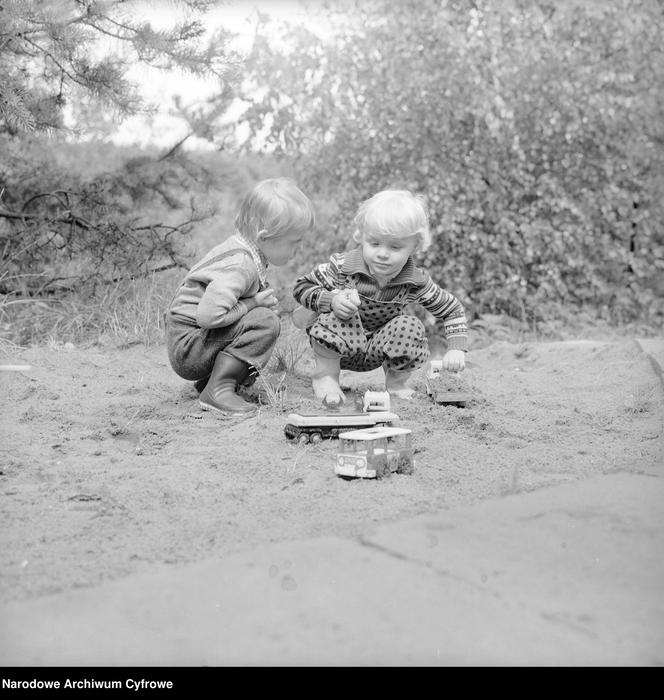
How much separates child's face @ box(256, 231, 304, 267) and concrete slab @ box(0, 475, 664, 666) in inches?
65.9

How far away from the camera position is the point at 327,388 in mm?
3234

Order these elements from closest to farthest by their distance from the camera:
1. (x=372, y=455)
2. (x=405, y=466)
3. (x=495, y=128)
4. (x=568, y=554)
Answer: (x=568, y=554), (x=372, y=455), (x=405, y=466), (x=495, y=128)

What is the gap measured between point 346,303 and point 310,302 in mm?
217

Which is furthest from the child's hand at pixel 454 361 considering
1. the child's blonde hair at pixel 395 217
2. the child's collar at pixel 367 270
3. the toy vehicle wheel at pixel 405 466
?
the toy vehicle wheel at pixel 405 466

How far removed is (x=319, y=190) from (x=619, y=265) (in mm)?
2390

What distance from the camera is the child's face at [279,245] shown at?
3.17 m

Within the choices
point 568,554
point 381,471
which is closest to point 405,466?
point 381,471

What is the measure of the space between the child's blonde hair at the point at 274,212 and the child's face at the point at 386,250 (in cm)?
23

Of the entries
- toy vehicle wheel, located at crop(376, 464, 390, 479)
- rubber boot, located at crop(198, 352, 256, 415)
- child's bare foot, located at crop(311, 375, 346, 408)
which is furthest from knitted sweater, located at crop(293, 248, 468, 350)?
toy vehicle wheel, located at crop(376, 464, 390, 479)

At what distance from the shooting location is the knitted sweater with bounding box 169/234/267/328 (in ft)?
9.70

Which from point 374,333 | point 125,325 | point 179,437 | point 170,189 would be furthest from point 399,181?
point 179,437

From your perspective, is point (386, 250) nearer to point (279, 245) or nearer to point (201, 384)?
point (279, 245)

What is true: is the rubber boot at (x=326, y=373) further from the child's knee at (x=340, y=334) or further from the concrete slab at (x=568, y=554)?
the concrete slab at (x=568, y=554)

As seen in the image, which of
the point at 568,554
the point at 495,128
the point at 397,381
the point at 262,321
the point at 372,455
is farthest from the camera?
the point at 495,128
